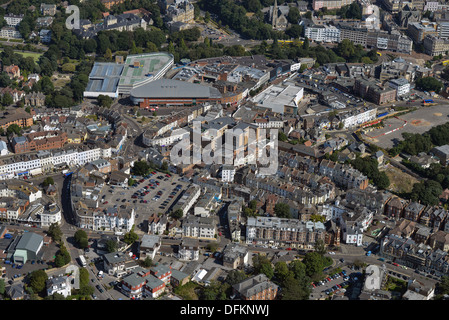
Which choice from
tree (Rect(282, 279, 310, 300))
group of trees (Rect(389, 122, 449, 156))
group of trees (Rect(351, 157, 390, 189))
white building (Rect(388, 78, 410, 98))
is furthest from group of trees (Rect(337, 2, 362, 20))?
tree (Rect(282, 279, 310, 300))

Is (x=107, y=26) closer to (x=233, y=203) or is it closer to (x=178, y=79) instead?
(x=178, y=79)

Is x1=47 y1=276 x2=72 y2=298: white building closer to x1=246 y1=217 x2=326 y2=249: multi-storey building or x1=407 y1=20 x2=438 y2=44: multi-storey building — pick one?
x1=246 y1=217 x2=326 y2=249: multi-storey building

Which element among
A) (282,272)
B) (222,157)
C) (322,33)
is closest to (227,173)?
(222,157)

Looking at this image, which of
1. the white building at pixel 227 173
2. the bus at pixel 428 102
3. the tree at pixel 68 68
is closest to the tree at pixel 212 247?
the white building at pixel 227 173

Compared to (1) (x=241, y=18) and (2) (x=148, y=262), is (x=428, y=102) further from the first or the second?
(2) (x=148, y=262)

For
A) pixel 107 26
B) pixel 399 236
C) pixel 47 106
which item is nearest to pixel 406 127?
pixel 399 236
